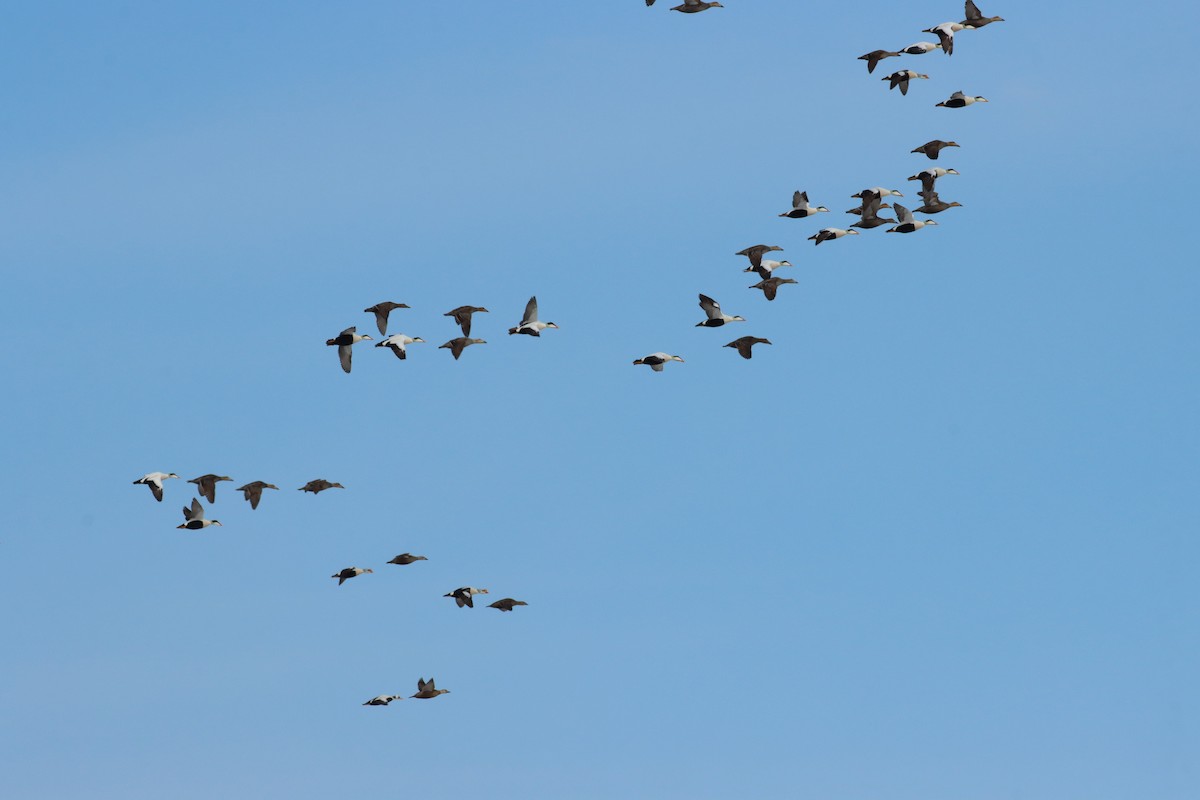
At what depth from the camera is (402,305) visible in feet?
233

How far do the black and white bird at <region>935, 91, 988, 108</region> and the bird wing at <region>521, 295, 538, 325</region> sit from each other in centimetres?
1326

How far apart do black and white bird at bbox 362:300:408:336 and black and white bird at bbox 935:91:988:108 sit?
1714cm

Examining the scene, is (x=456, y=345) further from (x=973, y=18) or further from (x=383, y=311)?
(x=973, y=18)

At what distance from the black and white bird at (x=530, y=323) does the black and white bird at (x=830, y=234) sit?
854 centimetres

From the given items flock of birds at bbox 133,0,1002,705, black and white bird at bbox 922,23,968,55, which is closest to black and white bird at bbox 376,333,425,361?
flock of birds at bbox 133,0,1002,705

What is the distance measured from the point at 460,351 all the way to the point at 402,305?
7.57ft

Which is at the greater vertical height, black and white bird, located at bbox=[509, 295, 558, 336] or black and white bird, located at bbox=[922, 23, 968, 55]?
black and white bird, located at bbox=[922, 23, 968, 55]

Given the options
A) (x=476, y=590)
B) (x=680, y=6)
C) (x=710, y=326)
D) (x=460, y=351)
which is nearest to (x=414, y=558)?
(x=476, y=590)

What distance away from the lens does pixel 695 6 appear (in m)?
67.9

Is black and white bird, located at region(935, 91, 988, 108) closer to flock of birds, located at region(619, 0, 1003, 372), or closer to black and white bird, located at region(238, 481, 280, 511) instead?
flock of birds, located at region(619, 0, 1003, 372)

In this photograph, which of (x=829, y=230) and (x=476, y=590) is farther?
(x=476, y=590)

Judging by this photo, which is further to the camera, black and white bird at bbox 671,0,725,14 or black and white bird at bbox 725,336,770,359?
black and white bird at bbox 725,336,770,359

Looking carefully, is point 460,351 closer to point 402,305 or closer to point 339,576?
point 402,305

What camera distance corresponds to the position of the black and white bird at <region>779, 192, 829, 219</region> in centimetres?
7062
